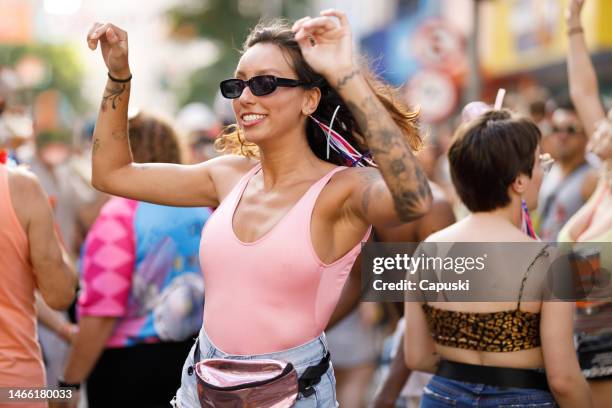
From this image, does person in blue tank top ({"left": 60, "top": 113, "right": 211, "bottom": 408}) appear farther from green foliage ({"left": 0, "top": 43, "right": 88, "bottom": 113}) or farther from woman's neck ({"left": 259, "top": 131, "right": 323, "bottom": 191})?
green foliage ({"left": 0, "top": 43, "right": 88, "bottom": 113})

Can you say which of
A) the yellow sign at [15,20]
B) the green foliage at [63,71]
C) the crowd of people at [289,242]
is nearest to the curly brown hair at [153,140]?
the crowd of people at [289,242]

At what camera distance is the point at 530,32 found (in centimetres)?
2112

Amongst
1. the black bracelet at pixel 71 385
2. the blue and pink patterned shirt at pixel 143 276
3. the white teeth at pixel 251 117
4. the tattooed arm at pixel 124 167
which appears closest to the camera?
the white teeth at pixel 251 117

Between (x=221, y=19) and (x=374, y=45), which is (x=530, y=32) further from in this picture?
(x=221, y=19)

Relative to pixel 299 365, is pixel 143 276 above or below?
below

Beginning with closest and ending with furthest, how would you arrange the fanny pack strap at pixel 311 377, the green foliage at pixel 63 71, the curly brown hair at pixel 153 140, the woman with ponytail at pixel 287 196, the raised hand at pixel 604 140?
the woman with ponytail at pixel 287 196
the fanny pack strap at pixel 311 377
the raised hand at pixel 604 140
the curly brown hair at pixel 153 140
the green foliage at pixel 63 71

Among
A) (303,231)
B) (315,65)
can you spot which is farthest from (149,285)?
(315,65)

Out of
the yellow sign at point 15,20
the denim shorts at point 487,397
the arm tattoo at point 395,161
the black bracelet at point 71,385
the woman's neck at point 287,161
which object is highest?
the arm tattoo at point 395,161

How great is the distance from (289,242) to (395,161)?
0.47m

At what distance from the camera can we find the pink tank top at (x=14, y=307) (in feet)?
12.2

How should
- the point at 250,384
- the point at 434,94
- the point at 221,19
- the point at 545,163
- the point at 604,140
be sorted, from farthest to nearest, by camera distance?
1. the point at 221,19
2. the point at 434,94
3. the point at 604,140
4. the point at 545,163
5. the point at 250,384

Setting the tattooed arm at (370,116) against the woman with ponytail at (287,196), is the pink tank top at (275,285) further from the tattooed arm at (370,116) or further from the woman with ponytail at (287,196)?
the tattooed arm at (370,116)

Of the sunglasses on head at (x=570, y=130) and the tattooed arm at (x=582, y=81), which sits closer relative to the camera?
the tattooed arm at (x=582, y=81)

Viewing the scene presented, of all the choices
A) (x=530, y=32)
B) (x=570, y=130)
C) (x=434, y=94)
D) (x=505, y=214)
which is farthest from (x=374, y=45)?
(x=505, y=214)
